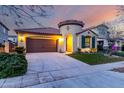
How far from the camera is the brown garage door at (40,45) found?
44.1 ft

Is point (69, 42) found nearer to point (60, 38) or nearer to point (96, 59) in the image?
point (60, 38)

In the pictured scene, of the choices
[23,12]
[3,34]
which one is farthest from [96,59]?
[3,34]

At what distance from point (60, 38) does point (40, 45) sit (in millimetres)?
2420

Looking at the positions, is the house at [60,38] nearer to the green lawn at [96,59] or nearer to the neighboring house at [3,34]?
the green lawn at [96,59]

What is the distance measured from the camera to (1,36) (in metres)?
16.5

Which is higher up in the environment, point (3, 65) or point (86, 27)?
point (86, 27)

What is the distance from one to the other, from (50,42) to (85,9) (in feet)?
21.1

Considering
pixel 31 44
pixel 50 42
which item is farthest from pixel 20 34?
pixel 50 42

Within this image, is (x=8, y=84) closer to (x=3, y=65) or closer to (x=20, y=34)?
(x=3, y=65)

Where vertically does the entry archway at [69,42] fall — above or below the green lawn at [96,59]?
above

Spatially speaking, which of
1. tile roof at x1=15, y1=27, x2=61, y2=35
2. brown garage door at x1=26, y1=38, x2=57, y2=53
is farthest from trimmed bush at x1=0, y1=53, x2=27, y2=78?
brown garage door at x1=26, y1=38, x2=57, y2=53

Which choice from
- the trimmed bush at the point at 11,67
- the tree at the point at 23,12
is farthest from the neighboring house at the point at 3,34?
the tree at the point at 23,12

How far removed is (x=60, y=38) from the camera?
14.4 metres

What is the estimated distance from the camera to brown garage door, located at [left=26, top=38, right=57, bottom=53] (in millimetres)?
13445
